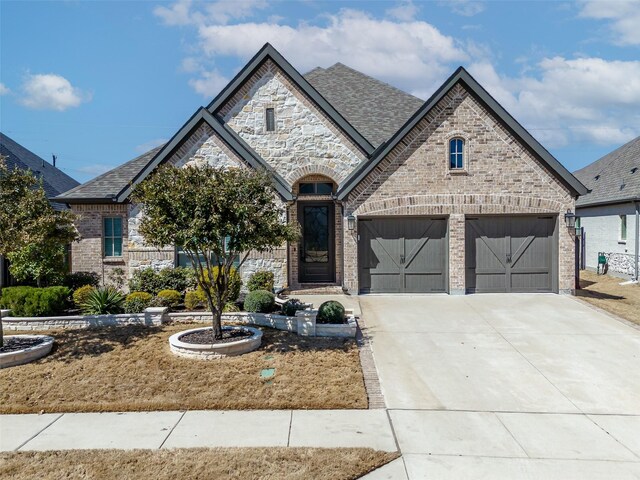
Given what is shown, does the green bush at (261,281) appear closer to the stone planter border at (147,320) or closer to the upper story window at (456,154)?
the stone planter border at (147,320)

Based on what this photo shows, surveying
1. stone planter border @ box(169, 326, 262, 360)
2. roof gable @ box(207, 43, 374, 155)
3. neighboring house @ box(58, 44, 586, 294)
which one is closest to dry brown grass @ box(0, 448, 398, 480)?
stone planter border @ box(169, 326, 262, 360)

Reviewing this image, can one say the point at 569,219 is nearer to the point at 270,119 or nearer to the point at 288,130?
the point at 288,130

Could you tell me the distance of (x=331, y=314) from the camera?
1095cm

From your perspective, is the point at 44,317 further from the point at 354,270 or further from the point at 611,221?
the point at 611,221

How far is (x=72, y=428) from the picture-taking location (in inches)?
261

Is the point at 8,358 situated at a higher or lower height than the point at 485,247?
lower

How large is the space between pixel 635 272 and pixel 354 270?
13634 mm

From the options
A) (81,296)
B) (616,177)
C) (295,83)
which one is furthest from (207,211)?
(616,177)

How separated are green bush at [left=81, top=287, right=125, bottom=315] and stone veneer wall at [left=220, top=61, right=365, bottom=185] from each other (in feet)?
23.5

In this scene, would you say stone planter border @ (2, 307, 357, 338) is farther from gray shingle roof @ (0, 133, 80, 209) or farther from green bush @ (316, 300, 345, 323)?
gray shingle roof @ (0, 133, 80, 209)

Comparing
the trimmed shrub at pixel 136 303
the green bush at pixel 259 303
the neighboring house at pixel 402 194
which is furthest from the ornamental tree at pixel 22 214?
the green bush at pixel 259 303

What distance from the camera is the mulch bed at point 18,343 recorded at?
9.48m

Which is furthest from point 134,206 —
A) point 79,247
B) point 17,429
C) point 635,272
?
point 635,272

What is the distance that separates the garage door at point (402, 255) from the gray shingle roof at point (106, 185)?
865 cm
